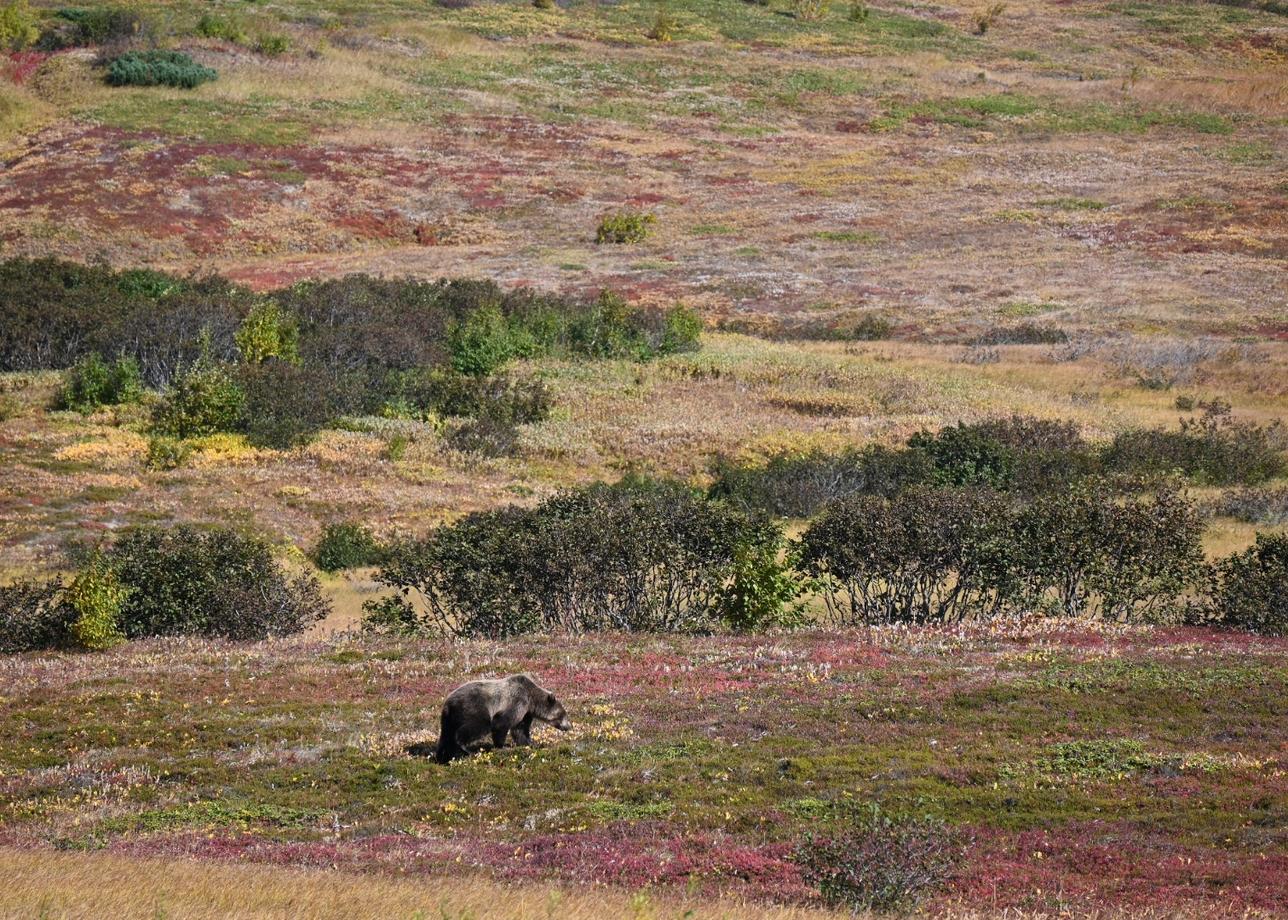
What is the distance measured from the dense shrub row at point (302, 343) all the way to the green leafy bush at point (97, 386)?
0.04 metres

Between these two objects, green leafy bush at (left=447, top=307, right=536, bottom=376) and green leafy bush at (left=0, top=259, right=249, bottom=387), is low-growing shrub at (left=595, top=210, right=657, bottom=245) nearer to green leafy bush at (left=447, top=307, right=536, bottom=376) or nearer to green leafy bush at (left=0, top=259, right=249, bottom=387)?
green leafy bush at (left=447, top=307, right=536, bottom=376)

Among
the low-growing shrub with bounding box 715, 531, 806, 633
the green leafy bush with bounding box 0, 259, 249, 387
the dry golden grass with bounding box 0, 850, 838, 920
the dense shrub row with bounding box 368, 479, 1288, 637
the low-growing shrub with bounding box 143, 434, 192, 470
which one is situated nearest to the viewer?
the dry golden grass with bounding box 0, 850, 838, 920

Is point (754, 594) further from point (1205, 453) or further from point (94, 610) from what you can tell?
point (1205, 453)

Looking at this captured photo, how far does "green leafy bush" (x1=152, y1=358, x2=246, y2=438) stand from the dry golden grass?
30.2 meters

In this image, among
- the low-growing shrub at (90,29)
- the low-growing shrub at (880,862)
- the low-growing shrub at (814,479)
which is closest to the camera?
the low-growing shrub at (880,862)

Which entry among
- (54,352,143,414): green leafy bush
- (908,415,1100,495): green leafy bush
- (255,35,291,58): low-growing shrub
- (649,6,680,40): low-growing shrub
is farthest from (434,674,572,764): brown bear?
(649,6,680,40): low-growing shrub

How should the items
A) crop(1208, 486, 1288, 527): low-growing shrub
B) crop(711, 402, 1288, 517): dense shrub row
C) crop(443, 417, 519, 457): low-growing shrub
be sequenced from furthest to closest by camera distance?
crop(443, 417, 519, 457): low-growing shrub
crop(711, 402, 1288, 517): dense shrub row
crop(1208, 486, 1288, 527): low-growing shrub

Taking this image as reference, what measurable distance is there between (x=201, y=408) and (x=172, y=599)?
54.1 ft

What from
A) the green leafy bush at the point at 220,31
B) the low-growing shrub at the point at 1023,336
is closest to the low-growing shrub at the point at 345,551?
the low-growing shrub at the point at 1023,336

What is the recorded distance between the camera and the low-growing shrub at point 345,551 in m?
32.2

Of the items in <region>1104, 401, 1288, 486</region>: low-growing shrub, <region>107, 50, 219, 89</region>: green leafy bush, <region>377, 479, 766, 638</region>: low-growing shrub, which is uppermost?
<region>107, 50, 219, 89</region>: green leafy bush

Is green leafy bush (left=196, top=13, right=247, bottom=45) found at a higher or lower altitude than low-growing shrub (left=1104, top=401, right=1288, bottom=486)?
higher

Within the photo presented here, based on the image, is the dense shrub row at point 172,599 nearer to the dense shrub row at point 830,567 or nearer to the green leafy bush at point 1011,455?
the dense shrub row at point 830,567

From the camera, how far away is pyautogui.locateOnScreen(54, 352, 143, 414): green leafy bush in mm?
43438
